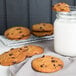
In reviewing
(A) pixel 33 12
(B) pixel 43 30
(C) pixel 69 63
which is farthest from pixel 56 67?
(A) pixel 33 12

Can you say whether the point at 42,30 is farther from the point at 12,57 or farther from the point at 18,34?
the point at 12,57

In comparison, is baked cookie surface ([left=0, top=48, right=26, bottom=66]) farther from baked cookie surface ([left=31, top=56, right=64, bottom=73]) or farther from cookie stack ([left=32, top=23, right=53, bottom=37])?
cookie stack ([left=32, top=23, right=53, bottom=37])

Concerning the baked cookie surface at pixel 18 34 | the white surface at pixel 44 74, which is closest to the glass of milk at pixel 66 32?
the white surface at pixel 44 74

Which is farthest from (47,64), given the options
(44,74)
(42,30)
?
(42,30)

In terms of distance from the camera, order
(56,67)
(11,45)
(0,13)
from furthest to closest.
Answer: (0,13), (11,45), (56,67)

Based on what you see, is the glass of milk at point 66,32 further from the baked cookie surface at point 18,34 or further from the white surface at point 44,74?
the baked cookie surface at point 18,34

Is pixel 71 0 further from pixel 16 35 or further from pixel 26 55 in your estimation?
pixel 26 55
